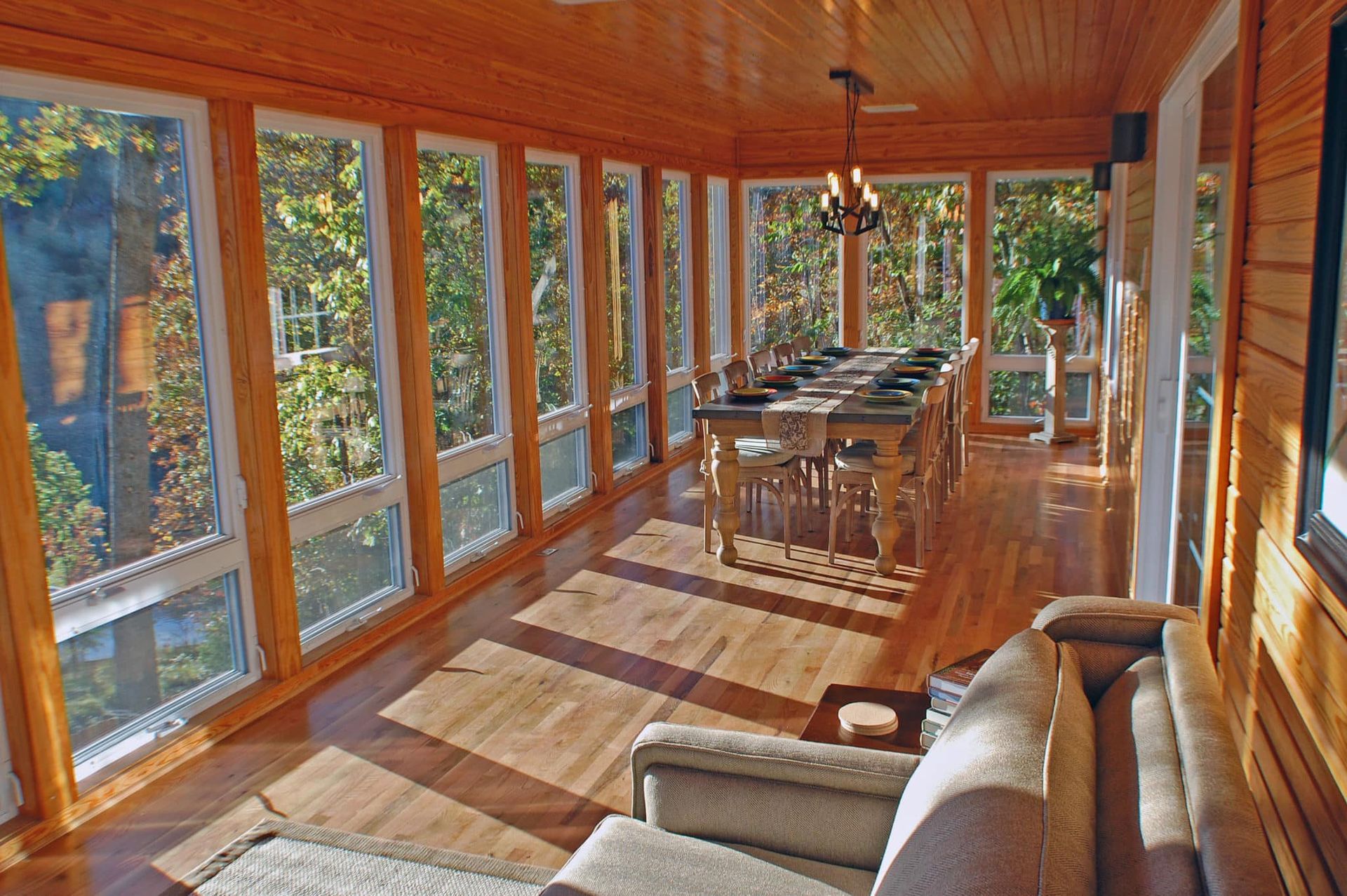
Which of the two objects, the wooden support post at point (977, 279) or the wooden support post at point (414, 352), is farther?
the wooden support post at point (977, 279)

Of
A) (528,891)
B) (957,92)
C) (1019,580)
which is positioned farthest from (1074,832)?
(957,92)

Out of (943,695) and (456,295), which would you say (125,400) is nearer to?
(456,295)

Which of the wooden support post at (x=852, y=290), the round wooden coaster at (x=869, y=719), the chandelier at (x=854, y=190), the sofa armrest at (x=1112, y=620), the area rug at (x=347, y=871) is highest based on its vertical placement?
the chandelier at (x=854, y=190)

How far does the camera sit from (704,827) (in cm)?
233

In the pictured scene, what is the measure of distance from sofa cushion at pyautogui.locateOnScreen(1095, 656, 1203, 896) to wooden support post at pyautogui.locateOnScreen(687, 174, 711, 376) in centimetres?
704

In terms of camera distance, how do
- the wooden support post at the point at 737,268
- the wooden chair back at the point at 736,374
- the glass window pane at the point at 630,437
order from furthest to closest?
the wooden support post at the point at 737,268
the glass window pane at the point at 630,437
the wooden chair back at the point at 736,374

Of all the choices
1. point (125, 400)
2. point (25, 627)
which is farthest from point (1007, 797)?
point (125, 400)

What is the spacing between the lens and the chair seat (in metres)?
5.66

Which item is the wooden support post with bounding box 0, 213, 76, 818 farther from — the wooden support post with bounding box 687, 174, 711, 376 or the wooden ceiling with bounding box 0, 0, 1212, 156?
the wooden support post with bounding box 687, 174, 711, 376

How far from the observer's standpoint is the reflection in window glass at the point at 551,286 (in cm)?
626

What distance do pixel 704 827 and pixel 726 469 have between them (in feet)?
11.5

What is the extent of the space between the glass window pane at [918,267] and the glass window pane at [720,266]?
1.28 meters

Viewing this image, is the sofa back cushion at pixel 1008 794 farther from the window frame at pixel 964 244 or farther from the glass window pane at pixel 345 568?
the window frame at pixel 964 244

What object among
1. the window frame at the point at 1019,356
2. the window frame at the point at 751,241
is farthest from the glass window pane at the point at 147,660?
the window frame at the point at 1019,356
